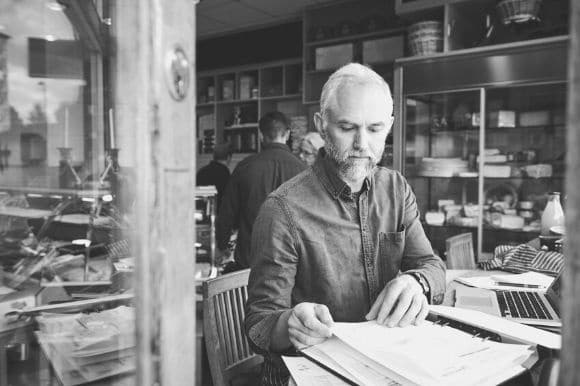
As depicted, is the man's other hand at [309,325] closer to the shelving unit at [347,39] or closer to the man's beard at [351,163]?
the man's beard at [351,163]

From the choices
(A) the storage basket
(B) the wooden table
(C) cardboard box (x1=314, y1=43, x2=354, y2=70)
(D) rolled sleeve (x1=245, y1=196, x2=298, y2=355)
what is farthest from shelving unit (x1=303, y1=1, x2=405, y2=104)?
(D) rolled sleeve (x1=245, y1=196, x2=298, y2=355)

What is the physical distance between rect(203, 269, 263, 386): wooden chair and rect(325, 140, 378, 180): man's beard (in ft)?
1.86

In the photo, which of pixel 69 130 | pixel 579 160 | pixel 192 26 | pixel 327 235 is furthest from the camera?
pixel 327 235

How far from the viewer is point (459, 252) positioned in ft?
9.34

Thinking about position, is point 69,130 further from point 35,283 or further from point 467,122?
point 467,122

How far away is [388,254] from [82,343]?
92 cm

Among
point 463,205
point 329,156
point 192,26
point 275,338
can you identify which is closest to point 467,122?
point 463,205

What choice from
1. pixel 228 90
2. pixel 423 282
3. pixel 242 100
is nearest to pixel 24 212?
pixel 423 282

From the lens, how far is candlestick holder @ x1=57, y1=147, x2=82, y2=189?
108 centimetres

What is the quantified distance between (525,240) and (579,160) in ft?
13.1

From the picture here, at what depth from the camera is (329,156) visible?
4.98 feet

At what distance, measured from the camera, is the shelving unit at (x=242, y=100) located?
6094 mm

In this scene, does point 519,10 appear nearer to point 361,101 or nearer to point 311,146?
point 311,146

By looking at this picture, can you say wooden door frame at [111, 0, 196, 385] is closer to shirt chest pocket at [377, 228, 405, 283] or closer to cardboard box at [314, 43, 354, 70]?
shirt chest pocket at [377, 228, 405, 283]
